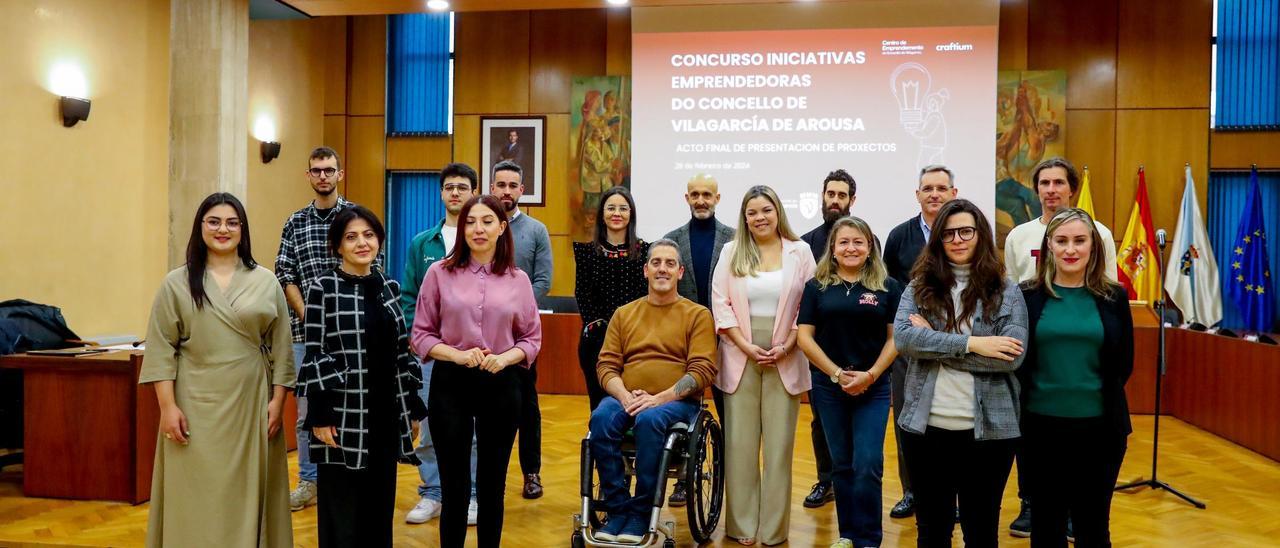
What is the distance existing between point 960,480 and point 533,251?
2090 mm

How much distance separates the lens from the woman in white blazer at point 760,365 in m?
3.51

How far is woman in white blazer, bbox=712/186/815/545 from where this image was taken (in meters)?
3.51

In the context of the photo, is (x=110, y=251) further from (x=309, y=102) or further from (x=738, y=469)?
(x=738, y=469)

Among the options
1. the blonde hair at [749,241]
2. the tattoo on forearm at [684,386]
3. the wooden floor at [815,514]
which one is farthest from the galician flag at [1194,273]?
the tattoo on forearm at [684,386]

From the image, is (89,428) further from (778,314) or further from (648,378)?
(778,314)

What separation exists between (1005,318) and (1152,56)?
6760 millimetres

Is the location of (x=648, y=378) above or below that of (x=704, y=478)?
above

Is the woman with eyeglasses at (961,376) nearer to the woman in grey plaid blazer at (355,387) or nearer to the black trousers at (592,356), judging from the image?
the black trousers at (592,356)

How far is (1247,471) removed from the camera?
4934 millimetres

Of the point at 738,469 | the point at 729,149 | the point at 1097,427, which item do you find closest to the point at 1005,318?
the point at 1097,427

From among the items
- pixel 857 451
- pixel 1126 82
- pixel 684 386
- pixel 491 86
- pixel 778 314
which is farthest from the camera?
pixel 491 86

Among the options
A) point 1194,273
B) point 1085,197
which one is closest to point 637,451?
point 1085,197

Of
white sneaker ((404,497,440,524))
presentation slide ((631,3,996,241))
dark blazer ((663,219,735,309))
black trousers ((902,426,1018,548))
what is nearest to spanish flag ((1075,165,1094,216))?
presentation slide ((631,3,996,241))

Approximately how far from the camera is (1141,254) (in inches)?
306
